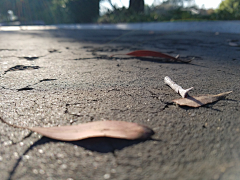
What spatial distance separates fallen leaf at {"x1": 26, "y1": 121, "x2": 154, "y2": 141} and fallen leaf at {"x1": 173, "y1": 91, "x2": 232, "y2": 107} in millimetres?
348

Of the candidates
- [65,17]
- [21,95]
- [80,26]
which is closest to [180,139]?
[21,95]

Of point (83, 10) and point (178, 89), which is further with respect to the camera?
point (83, 10)

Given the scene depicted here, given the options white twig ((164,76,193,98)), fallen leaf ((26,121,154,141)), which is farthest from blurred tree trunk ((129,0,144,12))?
fallen leaf ((26,121,154,141))

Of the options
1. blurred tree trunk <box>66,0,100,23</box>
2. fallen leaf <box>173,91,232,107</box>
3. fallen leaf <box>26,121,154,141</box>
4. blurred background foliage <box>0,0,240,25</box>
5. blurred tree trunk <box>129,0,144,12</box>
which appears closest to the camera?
fallen leaf <box>26,121,154,141</box>

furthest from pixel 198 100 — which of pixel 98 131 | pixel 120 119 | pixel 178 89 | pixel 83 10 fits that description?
pixel 83 10

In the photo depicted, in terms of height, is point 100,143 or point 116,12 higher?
point 116,12

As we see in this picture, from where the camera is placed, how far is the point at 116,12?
13836mm

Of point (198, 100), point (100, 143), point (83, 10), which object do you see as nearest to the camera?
point (100, 143)

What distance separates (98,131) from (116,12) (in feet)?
46.2

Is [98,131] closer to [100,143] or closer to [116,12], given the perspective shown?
[100,143]

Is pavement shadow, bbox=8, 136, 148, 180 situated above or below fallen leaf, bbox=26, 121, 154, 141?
below

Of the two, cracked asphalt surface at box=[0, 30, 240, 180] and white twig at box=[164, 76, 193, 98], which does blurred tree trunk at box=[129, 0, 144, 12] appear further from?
white twig at box=[164, 76, 193, 98]

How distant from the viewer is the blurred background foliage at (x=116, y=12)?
9460 millimetres

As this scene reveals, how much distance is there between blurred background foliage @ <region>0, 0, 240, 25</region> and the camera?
9.46 meters
